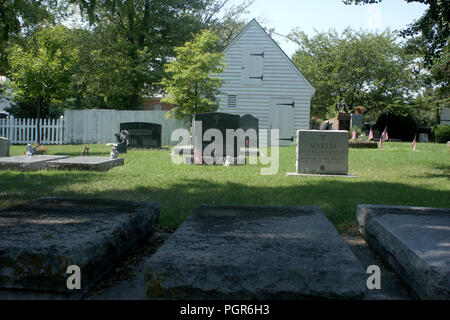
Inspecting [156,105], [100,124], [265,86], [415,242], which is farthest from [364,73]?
[415,242]

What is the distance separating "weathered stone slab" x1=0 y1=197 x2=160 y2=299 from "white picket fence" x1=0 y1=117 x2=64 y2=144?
66.1ft

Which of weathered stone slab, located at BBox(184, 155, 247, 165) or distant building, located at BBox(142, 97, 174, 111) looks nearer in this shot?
weathered stone slab, located at BBox(184, 155, 247, 165)

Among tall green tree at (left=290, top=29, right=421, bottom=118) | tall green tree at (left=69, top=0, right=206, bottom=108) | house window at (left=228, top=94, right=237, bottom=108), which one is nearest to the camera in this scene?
house window at (left=228, top=94, right=237, bottom=108)

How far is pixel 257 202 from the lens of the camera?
624 centimetres

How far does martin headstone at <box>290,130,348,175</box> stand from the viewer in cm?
1020

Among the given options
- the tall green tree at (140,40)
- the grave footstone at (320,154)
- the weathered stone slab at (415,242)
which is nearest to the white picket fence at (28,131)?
the tall green tree at (140,40)

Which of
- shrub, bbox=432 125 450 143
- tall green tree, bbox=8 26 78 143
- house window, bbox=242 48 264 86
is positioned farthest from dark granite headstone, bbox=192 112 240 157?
shrub, bbox=432 125 450 143

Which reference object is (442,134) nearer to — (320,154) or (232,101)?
(232,101)

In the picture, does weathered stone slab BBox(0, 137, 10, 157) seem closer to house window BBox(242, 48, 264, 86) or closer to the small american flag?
the small american flag

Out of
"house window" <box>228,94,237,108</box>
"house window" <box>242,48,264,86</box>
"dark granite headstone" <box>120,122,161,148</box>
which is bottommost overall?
"dark granite headstone" <box>120,122,161,148</box>

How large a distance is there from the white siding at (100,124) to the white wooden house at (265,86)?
3.88 metres

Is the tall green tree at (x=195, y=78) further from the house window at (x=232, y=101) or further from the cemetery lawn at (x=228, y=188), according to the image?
the cemetery lawn at (x=228, y=188)
